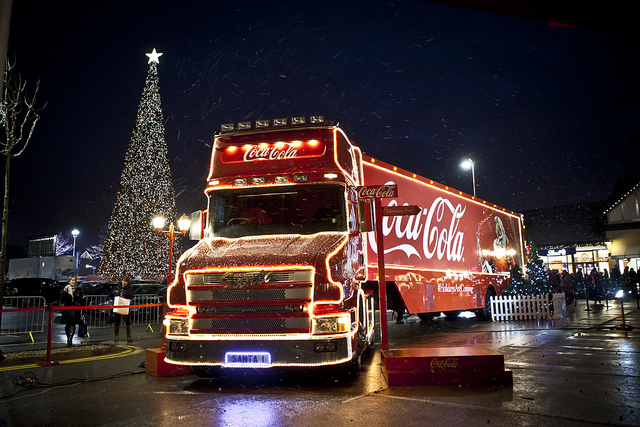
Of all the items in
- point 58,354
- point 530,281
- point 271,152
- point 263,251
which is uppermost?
point 271,152

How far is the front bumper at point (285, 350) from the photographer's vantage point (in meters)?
6.37

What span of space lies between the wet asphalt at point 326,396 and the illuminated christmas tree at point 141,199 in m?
25.9

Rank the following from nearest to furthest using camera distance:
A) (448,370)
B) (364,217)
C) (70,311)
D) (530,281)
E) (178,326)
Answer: (448,370)
(178,326)
(364,217)
(70,311)
(530,281)

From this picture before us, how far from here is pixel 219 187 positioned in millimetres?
8078

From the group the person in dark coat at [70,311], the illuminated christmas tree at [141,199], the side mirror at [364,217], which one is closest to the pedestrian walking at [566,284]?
the side mirror at [364,217]

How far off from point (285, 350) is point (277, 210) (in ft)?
7.70

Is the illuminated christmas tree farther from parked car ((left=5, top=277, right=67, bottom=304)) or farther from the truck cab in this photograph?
the truck cab

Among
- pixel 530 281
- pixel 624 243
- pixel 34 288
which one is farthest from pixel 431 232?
pixel 34 288

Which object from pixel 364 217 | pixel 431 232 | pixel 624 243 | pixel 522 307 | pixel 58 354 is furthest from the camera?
pixel 624 243

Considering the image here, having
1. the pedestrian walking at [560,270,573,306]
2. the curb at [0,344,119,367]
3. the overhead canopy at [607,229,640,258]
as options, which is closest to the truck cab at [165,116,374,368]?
the curb at [0,344,119,367]

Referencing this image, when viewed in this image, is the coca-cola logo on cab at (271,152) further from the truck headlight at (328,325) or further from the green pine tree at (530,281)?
the green pine tree at (530,281)

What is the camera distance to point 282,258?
6.61 meters

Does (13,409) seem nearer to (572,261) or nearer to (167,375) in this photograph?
(167,375)

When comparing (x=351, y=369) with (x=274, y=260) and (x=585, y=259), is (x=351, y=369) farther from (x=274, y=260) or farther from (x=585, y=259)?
(x=585, y=259)
